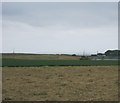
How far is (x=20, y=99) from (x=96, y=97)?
3.41 metres

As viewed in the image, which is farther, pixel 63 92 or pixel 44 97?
pixel 63 92

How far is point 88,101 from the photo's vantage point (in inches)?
364

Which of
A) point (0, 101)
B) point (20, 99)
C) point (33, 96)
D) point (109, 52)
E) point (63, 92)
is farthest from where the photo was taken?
point (109, 52)

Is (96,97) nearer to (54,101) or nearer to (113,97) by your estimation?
(113,97)

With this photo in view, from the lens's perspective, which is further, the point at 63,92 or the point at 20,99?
the point at 63,92

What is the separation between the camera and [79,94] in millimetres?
11008

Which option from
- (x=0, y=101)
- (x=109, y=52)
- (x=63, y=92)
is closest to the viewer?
(x=0, y=101)

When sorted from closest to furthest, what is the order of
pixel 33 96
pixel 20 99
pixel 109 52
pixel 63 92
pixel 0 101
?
pixel 0 101 < pixel 20 99 < pixel 33 96 < pixel 63 92 < pixel 109 52

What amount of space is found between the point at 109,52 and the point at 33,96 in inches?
3466

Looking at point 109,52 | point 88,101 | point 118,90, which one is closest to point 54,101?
point 88,101

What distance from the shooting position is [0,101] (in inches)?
360

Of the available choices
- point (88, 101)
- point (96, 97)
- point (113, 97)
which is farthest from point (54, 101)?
point (113, 97)

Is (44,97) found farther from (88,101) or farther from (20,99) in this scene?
(88,101)

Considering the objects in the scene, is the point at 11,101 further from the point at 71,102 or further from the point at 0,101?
the point at 71,102
